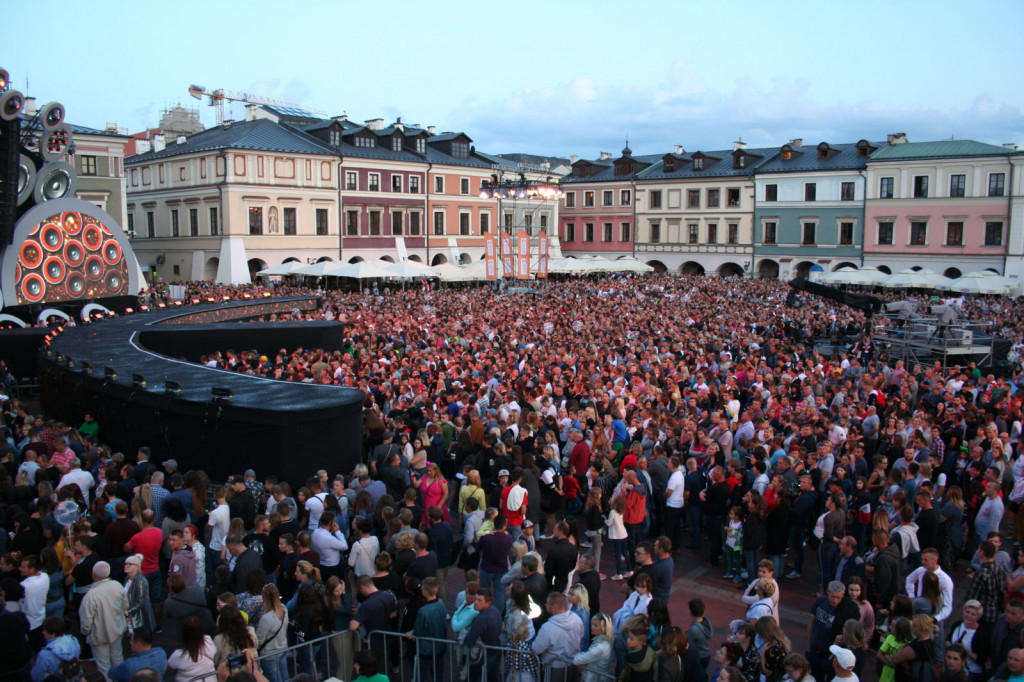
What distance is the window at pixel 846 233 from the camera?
45531 millimetres

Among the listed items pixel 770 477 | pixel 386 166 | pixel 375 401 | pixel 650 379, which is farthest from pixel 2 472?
pixel 386 166

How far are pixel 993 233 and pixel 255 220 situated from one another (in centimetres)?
3874

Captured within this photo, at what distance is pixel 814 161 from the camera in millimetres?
47031

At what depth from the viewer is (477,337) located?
19000mm

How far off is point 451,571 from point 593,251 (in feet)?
161

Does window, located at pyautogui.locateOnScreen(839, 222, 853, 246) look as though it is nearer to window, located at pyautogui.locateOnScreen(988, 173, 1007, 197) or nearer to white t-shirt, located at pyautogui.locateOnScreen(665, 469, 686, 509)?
window, located at pyautogui.locateOnScreen(988, 173, 1007, 197)

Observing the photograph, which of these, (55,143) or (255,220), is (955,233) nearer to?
(255,220)

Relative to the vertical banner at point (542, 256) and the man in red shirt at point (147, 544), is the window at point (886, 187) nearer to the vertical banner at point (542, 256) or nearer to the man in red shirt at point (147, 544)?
the vertical banner at point (542, 256)

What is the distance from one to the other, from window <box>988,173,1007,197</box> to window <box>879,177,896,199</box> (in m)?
4.80

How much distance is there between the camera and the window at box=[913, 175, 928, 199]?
42000 millimetres

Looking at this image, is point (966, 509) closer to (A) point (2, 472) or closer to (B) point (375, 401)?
(B) point (375, 401)

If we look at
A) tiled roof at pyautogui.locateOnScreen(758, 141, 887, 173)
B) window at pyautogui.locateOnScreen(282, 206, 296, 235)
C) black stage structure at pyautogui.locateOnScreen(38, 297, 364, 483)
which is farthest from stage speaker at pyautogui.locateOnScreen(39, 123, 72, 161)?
tiled roof at pyautogui.locateOnScreen(758, 141, 887, 173)

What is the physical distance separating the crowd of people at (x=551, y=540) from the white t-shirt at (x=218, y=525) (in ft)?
0.08

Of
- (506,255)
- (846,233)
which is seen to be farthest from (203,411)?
(846,233)
